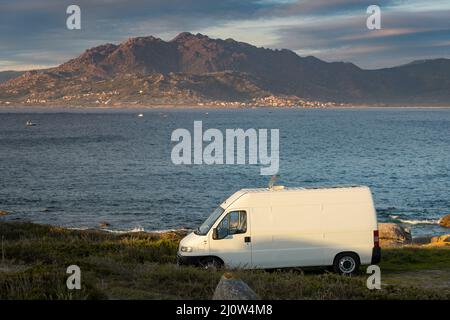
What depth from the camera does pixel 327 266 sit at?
61.4 ft

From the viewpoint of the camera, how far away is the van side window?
717 inches

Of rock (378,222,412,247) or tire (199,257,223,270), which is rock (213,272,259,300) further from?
rock (378,222,412,247)

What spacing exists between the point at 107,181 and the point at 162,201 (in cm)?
1635

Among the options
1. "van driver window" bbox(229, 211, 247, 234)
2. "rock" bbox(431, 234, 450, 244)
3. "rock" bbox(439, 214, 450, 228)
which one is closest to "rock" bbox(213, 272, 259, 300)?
"van driver window" bbox(229, 211, 247, 234)

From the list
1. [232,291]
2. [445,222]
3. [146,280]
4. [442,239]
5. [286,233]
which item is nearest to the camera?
[232,291]

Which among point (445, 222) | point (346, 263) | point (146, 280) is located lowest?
point (445, 222)

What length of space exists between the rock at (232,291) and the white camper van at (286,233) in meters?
6.95

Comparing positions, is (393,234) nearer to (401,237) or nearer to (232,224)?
(401,237)

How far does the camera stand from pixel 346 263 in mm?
18484

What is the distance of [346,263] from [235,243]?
346cm

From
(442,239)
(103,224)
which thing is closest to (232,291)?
(442,239)

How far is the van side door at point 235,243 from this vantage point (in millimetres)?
18125
